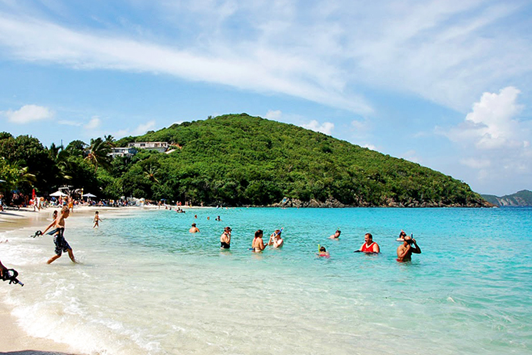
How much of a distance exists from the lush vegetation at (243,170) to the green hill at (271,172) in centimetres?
26

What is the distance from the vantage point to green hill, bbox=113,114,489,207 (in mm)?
95938

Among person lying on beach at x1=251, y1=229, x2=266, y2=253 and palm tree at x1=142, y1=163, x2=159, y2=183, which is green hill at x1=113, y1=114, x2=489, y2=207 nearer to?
palm tree at x1=142, y1=163, x2=159, y2=183

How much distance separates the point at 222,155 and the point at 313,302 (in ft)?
368

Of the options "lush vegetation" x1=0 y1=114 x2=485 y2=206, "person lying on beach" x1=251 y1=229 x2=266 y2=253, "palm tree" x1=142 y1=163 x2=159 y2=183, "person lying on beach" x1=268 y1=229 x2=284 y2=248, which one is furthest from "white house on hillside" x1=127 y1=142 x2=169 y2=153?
"person lying on beach" x1=251 y1=229 x2=266 y2=253

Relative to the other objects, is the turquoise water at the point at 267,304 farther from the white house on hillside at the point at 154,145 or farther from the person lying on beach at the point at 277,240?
the white house on hillside at the point at 154,145

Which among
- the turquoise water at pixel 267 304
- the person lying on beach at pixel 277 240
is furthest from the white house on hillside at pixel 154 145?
the turquoise water at pixel 267 304

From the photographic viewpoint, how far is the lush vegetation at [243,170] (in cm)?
6500

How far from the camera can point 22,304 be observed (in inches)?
280

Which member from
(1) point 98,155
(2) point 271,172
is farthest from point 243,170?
(1) point 98,155

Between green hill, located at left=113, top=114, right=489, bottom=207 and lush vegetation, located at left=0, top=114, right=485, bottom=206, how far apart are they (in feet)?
0.84

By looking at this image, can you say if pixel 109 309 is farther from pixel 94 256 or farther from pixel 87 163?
pixel 87 163

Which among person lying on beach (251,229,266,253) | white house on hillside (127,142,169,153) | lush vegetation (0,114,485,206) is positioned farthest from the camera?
white house on hillside (127,142,169,153)

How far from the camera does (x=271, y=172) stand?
114 meters

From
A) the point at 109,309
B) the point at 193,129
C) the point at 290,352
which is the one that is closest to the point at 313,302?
the point at 290,352
